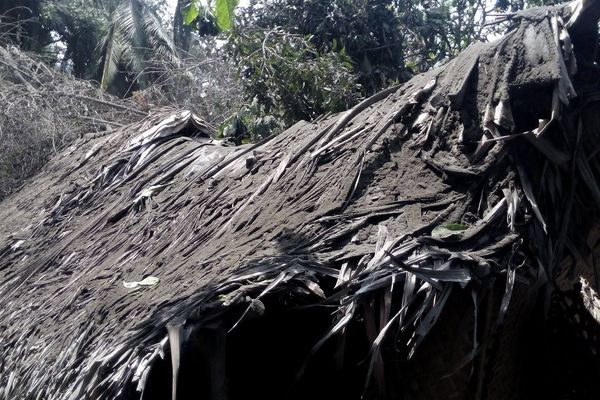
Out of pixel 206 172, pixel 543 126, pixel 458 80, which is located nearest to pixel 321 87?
pixel 206 172

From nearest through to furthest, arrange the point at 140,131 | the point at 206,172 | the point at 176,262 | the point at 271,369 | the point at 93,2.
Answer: the point at 271,369 < the point at 176,262 < the point at 206,172 < the point at 140,131 < the point at 93,2

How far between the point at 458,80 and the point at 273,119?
402 centimetres

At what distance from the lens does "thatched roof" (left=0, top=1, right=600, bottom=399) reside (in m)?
3.59

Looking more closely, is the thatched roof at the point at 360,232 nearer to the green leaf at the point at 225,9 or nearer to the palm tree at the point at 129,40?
the green leaf at the point at 225,9

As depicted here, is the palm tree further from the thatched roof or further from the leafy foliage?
the thatched roof

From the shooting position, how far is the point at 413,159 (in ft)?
14.9

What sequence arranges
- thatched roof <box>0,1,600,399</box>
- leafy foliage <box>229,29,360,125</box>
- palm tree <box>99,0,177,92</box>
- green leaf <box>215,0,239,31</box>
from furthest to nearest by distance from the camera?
palm tree <box>99,0,177,92</box>, leafy foliage <box>229,29,360,125</box>, green leaf <box>215,0,239,31</box>, thatched roof <box>0,1,600,399</box>

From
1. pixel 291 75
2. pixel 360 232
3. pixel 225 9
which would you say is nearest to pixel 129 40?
pixel 291 75

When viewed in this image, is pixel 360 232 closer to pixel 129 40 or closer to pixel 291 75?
pixel 291 75

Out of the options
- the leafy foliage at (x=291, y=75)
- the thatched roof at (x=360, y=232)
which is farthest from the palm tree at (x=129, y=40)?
the thatched roof at (x=360, y=232)

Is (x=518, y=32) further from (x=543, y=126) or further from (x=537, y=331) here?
(x=537, y=331)

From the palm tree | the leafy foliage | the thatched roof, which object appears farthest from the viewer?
the palm tree

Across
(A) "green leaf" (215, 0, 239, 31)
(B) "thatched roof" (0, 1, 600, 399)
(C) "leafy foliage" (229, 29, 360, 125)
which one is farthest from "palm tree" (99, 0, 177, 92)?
(A) "green leaf" (215, 0, 239, 31)

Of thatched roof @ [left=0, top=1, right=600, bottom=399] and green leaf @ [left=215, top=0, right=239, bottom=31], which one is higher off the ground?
green leaf @ [left=215, top=0, right=239, bottom=31]
